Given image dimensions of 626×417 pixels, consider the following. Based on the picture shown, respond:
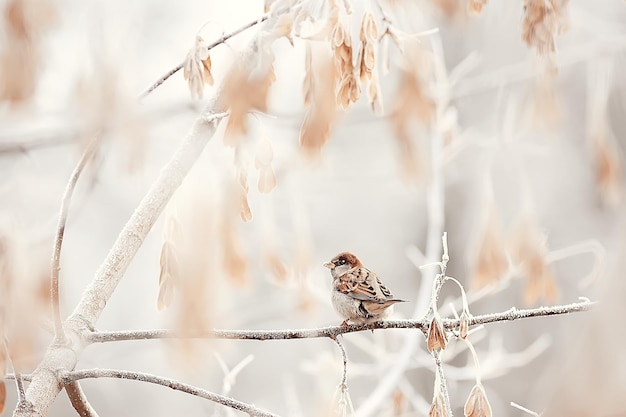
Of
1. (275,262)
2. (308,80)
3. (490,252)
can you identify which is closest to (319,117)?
(308,80)

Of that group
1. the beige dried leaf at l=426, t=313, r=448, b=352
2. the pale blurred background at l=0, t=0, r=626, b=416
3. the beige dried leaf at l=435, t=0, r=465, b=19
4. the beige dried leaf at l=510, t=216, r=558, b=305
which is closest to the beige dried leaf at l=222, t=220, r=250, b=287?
the pale blurred background at l=0, t=0, r=626, b=416

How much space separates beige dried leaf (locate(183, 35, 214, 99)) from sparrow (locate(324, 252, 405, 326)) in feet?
2.46

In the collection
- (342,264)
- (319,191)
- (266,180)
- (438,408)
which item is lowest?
(438,408)

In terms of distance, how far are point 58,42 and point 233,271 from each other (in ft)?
7.05

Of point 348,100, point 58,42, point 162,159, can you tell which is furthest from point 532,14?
point 58,42

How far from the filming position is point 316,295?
2250 millimetres

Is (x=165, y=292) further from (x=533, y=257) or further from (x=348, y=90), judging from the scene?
(x=533, y=257)

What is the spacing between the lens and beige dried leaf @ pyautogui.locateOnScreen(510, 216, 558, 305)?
170 centimetres

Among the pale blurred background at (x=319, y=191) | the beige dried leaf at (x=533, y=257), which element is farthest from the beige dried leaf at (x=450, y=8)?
the beige dried leaf at (x=533, y=257)

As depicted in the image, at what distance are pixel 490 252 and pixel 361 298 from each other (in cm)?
30

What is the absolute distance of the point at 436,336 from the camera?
3.11ft

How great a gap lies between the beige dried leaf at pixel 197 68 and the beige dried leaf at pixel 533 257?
1.02 metres

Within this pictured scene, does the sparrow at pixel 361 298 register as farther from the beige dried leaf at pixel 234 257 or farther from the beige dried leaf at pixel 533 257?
the beige dried leaf at pixel 234 257

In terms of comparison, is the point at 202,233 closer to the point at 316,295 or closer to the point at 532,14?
the point at 532,14
